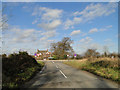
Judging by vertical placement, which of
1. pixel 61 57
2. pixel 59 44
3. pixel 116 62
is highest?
pixel 59 44

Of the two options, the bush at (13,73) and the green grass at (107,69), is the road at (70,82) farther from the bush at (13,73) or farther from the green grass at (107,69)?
the green grass at (107,69)

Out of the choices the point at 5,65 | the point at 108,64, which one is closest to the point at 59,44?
the point at 108,64

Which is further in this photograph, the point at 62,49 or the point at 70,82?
the point at 62,49

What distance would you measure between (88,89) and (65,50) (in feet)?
201

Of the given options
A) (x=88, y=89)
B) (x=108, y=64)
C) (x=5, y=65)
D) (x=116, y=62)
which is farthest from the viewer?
(x=108, y=64)

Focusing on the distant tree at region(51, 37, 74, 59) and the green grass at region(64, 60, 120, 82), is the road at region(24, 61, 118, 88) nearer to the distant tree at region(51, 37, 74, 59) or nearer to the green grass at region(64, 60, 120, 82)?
the green grass at region(64, 60, 120, 82)

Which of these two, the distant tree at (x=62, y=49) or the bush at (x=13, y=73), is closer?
the bush at (x=13, y=73)

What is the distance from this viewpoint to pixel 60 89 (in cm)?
600

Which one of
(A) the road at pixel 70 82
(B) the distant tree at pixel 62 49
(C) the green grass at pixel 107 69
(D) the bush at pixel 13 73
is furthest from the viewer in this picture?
(B) the distant tree at pixel 62 49

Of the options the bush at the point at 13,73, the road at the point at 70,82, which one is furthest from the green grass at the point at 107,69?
the bush at the point at 13,73

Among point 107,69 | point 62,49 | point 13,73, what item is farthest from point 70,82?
point 62,49

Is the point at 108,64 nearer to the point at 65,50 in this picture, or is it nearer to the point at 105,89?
the point at 105,89

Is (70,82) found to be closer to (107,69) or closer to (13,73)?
(13,73)

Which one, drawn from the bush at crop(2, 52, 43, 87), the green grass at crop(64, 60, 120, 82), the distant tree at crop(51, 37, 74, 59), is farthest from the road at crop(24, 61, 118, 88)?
the distant tree at crop(51, 37, 74, 59)
